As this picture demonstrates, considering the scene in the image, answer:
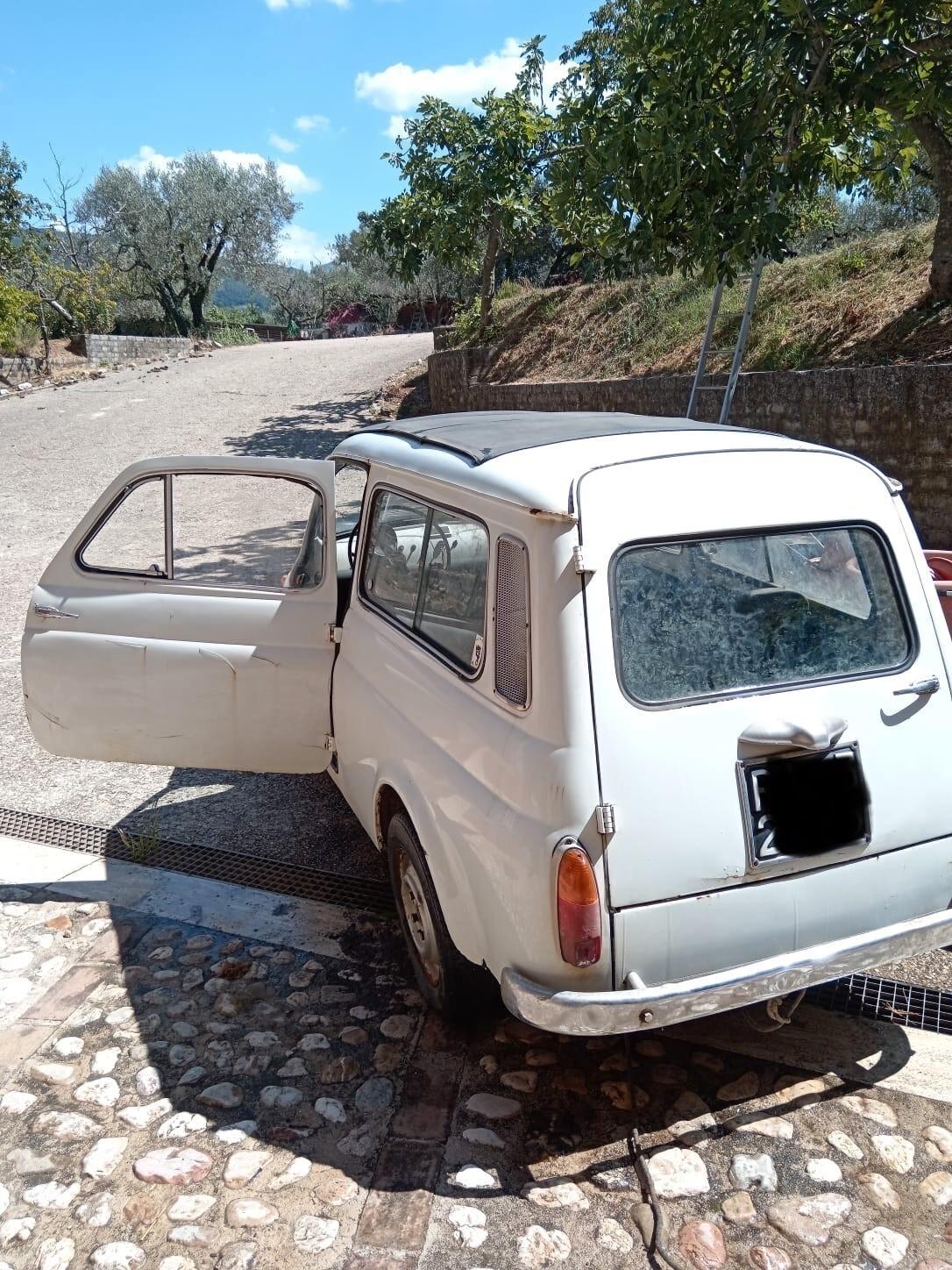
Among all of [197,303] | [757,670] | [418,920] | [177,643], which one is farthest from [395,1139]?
[197,303]

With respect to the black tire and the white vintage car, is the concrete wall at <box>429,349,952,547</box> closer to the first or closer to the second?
the white vintage car

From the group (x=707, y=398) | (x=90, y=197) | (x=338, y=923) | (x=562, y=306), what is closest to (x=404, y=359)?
(x=562, y=306)

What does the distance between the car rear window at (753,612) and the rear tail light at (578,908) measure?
46 centimetres

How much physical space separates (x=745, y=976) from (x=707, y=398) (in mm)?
9245

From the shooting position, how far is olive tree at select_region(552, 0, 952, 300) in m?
7.22

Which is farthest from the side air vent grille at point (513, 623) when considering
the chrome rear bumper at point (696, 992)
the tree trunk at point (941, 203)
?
the tree trunk at point (941, 203)

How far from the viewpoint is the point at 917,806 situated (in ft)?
9.09

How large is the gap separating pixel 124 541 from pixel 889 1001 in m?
3.57

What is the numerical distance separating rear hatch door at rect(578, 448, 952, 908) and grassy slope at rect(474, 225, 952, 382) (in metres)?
7.36

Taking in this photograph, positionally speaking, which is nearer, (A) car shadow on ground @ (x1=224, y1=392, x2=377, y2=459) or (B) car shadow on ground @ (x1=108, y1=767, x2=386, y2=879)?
(B) car shadow on ground @ (x1=108, y1=767, x2=386, y2=879)

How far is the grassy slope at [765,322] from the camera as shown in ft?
33.5

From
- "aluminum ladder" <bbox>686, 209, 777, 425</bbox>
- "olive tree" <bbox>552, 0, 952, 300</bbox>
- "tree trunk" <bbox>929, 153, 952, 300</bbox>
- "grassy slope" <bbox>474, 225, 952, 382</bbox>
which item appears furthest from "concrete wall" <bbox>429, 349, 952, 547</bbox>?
"olive tree" <bbox>552, 0, 952, 300</bbox>

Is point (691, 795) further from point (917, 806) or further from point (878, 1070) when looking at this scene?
point (878, 1070)

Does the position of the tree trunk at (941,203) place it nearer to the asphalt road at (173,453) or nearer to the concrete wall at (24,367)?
the asphalt road at (173,453)
